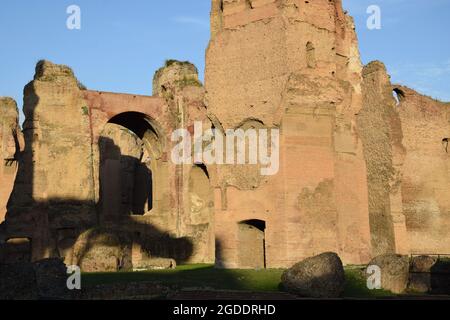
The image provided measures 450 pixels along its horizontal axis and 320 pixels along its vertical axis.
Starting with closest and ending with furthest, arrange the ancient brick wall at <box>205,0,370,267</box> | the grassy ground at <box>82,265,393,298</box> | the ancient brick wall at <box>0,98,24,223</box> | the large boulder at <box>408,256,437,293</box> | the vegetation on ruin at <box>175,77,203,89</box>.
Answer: the grassy ground at <box>82,265,393,298</box> < the large boulder at <box>408,256,437,293</box> < the ancient brick wall at <box>205,0,370,267</box> < the ancient brick wall at <box>0,98,24,223</box> < the vegetation on ruin at <box>175,77,203,89</box>

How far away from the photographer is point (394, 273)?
1109cm

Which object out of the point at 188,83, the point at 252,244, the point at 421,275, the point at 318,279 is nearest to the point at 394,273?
the point at 421,275

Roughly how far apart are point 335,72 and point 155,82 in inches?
432

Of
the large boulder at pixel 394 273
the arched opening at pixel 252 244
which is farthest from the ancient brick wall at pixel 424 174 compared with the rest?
the large boulder at pixel 394 273

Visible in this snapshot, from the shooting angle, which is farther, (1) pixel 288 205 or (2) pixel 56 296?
(1) pixel 288 205

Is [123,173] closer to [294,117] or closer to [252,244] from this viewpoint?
[252,244]

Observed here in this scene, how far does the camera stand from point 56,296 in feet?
30.3

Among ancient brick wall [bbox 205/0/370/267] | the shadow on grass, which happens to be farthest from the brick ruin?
the shadow on grass

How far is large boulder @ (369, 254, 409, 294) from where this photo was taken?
1102cm

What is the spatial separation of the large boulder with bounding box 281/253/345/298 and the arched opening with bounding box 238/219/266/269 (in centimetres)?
549

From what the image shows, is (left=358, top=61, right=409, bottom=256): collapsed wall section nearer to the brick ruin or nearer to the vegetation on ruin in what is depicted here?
the brick ruin

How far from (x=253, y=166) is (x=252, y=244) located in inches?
83.8
